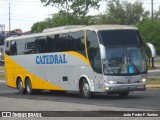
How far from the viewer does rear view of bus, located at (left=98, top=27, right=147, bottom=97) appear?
2455 cm

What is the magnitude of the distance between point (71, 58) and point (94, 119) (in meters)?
11.8

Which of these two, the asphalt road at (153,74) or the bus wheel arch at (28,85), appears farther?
the asphalt road at (153,74)

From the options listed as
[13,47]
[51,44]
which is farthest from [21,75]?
[51,44]

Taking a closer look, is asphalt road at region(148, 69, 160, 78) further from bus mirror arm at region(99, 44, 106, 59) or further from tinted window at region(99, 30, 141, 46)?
bus mirror arm at region(99, 44, 106, 59)

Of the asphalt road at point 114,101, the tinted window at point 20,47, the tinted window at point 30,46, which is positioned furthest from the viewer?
the tinted window at point 20,47

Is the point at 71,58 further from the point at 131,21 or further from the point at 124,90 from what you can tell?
the point at 131,21

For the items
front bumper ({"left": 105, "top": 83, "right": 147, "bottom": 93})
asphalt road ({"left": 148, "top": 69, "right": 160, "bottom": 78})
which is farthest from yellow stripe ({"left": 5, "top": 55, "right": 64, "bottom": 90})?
asphalt road ({"left": 148, "top": 69, "right": 160, "bottom": 78})

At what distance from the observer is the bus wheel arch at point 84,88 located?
25797 millimetres

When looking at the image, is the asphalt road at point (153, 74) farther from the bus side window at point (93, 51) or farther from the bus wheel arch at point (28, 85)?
the bus side window at point (93, 51)

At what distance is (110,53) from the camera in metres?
24.7

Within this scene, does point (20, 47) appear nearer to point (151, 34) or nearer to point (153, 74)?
point (153, 74)

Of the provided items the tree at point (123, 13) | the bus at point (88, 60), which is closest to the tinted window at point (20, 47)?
the bus at point (88, 60)

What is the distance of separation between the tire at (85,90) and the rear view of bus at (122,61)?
1423mm

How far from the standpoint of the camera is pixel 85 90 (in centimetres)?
2612
